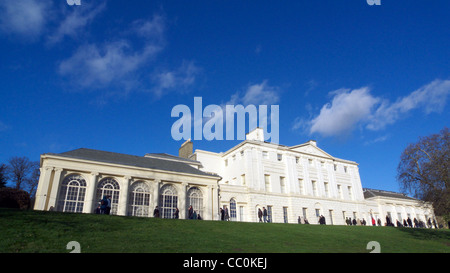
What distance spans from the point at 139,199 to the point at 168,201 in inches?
112

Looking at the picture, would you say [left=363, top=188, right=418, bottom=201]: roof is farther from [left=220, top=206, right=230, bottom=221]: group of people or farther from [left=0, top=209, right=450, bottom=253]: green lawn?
[left=0, top=209, right=450, bottom=253]: green lawn

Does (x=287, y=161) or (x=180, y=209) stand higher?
(x=287, y=161)

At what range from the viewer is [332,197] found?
48.0m

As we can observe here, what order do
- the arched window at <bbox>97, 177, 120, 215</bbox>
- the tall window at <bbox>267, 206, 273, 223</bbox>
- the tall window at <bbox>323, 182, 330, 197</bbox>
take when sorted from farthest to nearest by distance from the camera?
the tall window at <bbox>323, 182, 330, 197</bbox> < the tall window at <bbox>267, 206, 273, 223</bbox> < the arched window at <bbox>97, 177, 120, 215</bbox>

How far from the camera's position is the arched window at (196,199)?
98.0ft

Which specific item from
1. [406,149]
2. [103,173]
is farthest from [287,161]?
[103,173]

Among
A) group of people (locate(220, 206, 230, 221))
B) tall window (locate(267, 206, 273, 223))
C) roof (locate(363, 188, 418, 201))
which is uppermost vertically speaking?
roof (locate(363, 188, 418, 201))

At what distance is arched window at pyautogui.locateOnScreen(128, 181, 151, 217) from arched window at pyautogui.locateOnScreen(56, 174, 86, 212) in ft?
14.0

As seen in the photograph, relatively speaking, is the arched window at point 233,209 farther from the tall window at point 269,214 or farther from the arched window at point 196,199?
the arched window at point 196,199

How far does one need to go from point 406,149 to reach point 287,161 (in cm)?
1807

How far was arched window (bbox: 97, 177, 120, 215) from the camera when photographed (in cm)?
2622

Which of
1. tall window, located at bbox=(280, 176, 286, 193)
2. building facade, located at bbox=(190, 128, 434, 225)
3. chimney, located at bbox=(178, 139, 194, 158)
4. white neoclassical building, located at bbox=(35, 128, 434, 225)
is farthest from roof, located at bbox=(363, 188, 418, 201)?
chimney, located at bbox=(178, 139, 194, 158)

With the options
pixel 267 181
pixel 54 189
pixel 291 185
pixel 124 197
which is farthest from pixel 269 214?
pixel 54 189
